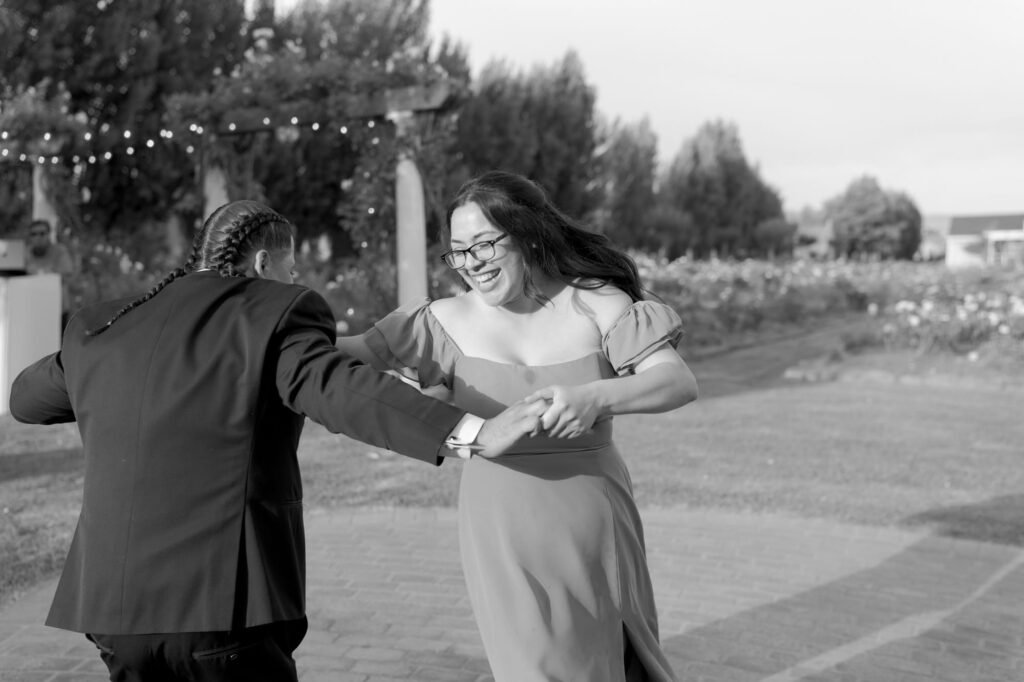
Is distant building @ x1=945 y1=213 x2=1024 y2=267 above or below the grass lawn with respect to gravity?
above

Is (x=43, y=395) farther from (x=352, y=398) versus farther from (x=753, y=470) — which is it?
(x=753, y=470)

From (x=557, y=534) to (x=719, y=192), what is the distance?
4216cm

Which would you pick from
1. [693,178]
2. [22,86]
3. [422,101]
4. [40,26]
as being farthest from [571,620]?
[693,178]

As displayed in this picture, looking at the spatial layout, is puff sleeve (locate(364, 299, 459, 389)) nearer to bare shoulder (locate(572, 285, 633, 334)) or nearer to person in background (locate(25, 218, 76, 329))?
bare shoulder (locate(572, 285, 633, 334))

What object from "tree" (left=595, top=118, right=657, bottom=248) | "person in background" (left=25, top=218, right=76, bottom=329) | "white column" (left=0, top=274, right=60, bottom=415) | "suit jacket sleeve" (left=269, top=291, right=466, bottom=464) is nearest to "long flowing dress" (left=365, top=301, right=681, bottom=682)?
"suit jacket sleeve" (left=269, top=291, right=466, bottom=464)

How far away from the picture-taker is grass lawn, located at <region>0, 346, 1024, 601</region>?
695 cm

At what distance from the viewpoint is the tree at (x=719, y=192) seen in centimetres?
4262

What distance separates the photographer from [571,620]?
2836 millimetres

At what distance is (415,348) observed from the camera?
3113mm

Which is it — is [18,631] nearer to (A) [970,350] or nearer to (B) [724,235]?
(A) [970,350]

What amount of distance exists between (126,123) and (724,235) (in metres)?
29.2

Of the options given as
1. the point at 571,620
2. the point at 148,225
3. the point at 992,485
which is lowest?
the point at 992,485

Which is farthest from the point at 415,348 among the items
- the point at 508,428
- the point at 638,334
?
the point at 508,428

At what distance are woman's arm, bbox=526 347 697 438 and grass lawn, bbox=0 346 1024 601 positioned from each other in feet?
12.8
